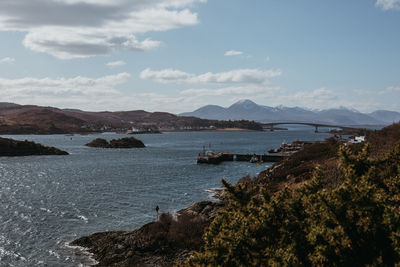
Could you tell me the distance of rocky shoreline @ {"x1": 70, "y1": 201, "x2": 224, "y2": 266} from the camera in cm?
3147

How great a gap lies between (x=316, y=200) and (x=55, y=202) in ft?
155

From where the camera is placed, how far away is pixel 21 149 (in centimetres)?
12631

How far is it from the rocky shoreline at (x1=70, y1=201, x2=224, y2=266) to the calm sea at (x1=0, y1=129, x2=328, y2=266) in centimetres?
235

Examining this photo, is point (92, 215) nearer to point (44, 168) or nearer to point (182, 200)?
point (182, 200)

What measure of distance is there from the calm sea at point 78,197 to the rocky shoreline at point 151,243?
2.35 metres

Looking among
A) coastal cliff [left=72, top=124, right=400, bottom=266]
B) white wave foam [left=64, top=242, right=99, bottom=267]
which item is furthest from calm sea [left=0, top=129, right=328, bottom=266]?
coastal cliff [left=72, top=124, right=400, bottom=266]

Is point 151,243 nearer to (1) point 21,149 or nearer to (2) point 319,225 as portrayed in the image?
(2) point 319,225

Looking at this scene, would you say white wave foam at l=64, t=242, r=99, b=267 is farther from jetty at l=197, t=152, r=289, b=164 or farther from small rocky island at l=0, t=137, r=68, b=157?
small rocky island at l=0, t=137, r=68, b=157

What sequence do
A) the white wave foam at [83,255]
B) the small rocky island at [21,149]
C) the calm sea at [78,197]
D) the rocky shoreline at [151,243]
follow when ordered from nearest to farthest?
the rocky shoreline at [151,243] → the white wave foam at [83,255] → the calm sea at [78,197] → the small rocky island at [21,149]

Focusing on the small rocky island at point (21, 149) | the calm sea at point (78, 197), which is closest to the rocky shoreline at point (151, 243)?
the calm sea at point (78, 197)

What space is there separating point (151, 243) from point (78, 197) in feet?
96.5

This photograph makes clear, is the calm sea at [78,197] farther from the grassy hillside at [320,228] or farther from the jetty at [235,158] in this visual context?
the grassy hillside at [320,228]

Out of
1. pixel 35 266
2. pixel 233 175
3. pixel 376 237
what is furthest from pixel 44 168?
pixel 376 237

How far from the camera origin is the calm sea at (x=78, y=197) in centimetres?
3688
